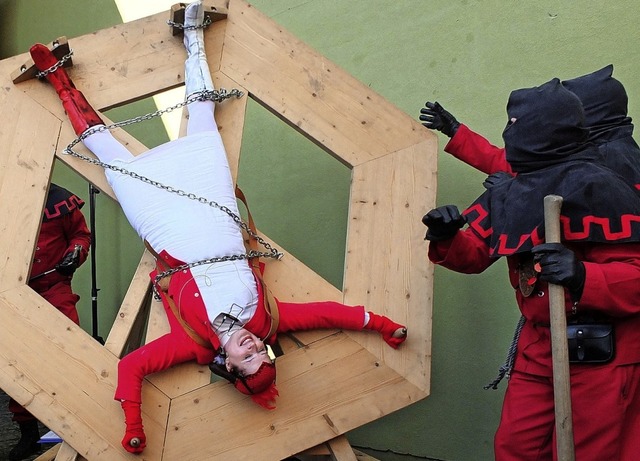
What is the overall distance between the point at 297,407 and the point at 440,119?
120cm

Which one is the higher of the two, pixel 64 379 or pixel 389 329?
pixel 389 329

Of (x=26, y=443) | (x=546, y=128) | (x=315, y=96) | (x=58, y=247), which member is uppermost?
(x=315, y=96)

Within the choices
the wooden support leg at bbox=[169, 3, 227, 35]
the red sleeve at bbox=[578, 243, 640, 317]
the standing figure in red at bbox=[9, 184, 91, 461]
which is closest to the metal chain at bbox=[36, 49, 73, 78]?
the wooden support leg at bbox=[169, 3, 227, 35]

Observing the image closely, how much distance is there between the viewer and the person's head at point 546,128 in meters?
1.91

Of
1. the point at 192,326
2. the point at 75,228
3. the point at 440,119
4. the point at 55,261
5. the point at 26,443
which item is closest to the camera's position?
the point at 192,326

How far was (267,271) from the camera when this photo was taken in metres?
2.61

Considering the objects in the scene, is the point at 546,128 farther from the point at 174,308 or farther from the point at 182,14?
the point at 182,14

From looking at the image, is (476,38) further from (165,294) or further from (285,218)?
(165,294)

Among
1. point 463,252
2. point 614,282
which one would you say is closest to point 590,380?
point 614,282

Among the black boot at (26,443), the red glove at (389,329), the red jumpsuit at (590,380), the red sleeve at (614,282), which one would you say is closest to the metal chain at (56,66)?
the red glove at (389,329)

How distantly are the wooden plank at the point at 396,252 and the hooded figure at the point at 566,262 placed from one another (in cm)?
50

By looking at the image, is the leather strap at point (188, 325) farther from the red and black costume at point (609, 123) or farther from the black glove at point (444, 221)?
the red and black costume at point (609, 123)

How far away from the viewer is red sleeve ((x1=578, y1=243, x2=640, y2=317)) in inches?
70.6

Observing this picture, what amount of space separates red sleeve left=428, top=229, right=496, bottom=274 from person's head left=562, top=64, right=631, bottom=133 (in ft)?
1.58
